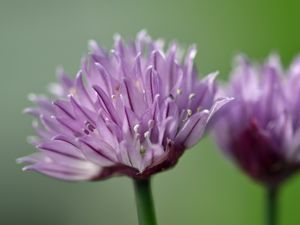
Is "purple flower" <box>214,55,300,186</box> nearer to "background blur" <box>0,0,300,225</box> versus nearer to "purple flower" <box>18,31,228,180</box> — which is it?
"purple flower" <box>18,31,228,180</box>

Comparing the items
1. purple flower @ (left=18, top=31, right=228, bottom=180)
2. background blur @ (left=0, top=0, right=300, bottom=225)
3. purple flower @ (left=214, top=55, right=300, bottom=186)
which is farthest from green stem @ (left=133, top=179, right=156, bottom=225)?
background blur @ (left=0, top=0, right=300, bottom=225)

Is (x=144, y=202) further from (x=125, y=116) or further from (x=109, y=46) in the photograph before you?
(x=109, y=46)

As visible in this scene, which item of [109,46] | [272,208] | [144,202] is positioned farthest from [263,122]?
[109,46]

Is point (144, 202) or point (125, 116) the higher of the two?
point (125, 116)

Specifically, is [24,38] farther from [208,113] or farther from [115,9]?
[208,113]

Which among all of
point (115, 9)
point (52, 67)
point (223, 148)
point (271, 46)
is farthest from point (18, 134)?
point (223, 148)

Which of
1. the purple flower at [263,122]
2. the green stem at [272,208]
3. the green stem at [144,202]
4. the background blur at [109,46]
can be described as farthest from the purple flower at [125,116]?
the background blur at [109,46]

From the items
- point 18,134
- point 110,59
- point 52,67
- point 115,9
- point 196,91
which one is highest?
point 115,9
